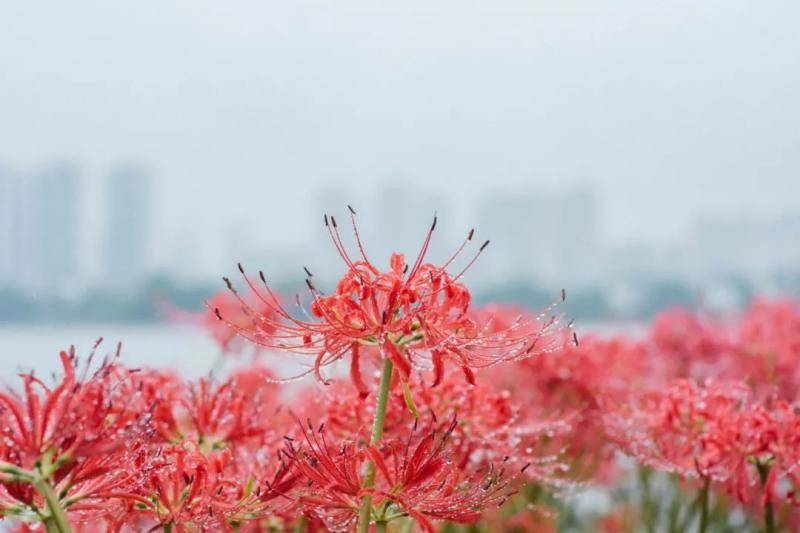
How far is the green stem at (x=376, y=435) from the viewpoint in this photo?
957 millimetres

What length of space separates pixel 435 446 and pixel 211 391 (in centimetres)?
42

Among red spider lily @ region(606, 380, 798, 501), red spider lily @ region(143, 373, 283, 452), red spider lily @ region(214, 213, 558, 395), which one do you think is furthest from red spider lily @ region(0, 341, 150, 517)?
red spider lily @ region(606, 380, 798, 501)


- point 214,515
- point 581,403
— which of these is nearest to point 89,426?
point 214,515

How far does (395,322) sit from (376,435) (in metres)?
0.12


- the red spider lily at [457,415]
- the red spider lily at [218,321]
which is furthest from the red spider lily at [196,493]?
the red spider lily at [218,321]

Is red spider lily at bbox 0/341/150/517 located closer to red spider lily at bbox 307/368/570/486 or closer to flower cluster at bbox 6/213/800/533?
flower cluster at bbox 6/213/800/533

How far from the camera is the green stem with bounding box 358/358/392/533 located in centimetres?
96

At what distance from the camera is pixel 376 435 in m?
0.96

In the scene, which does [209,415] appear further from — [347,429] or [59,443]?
[59,443]

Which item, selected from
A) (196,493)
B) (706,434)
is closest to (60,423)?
(196,493)

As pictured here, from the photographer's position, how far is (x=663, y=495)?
255 centimetres

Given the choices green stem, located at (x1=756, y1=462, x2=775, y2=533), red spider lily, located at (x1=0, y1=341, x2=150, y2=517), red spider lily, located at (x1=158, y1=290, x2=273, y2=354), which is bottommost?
green stem, located at (x1=756, y1=462, x2=775, y2=533)

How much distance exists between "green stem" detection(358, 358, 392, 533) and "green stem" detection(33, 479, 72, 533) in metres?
0.27

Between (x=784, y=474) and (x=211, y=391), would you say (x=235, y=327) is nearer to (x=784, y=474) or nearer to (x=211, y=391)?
(x=211, y=391)
